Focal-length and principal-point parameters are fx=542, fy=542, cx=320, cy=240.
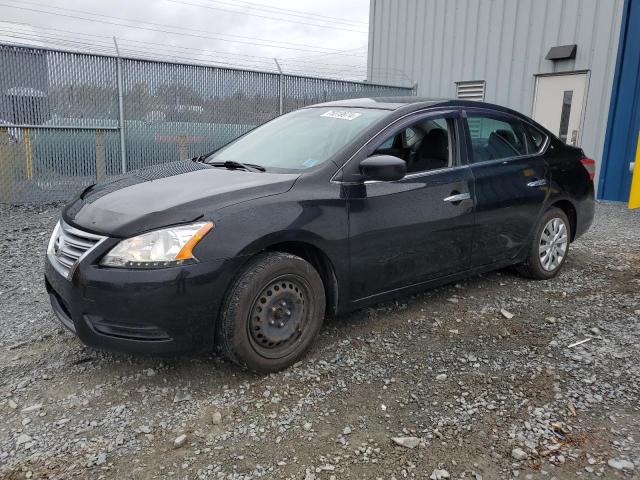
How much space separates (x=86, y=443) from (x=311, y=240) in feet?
5.17

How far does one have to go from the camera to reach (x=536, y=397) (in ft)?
9.84

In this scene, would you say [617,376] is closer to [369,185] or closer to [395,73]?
[369,185]

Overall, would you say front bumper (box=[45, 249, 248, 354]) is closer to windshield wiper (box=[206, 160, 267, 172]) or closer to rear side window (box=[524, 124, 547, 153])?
windshield wiper (box=[206, 160, 267, 172])

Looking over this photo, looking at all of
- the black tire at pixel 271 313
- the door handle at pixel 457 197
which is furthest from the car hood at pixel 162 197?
the door handle at pixel 457 197

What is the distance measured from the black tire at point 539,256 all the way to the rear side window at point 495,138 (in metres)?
0.64

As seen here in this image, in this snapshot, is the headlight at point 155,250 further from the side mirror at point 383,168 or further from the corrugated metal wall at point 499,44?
the corrugated metal wall at point 499,44

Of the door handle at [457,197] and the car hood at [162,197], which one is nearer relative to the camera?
the car hood at [162,197]

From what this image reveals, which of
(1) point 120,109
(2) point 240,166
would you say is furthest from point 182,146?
(2) point 240,166

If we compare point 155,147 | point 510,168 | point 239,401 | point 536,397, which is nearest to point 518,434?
point 536,397

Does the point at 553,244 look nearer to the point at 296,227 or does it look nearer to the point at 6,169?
the point at 296,227

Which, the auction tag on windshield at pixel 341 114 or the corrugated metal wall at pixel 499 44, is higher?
the corrugated metal wall at pixel 499 44

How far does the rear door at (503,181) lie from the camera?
13.9 feet

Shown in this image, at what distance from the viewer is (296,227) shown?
315 centimetres

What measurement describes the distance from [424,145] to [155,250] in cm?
215
